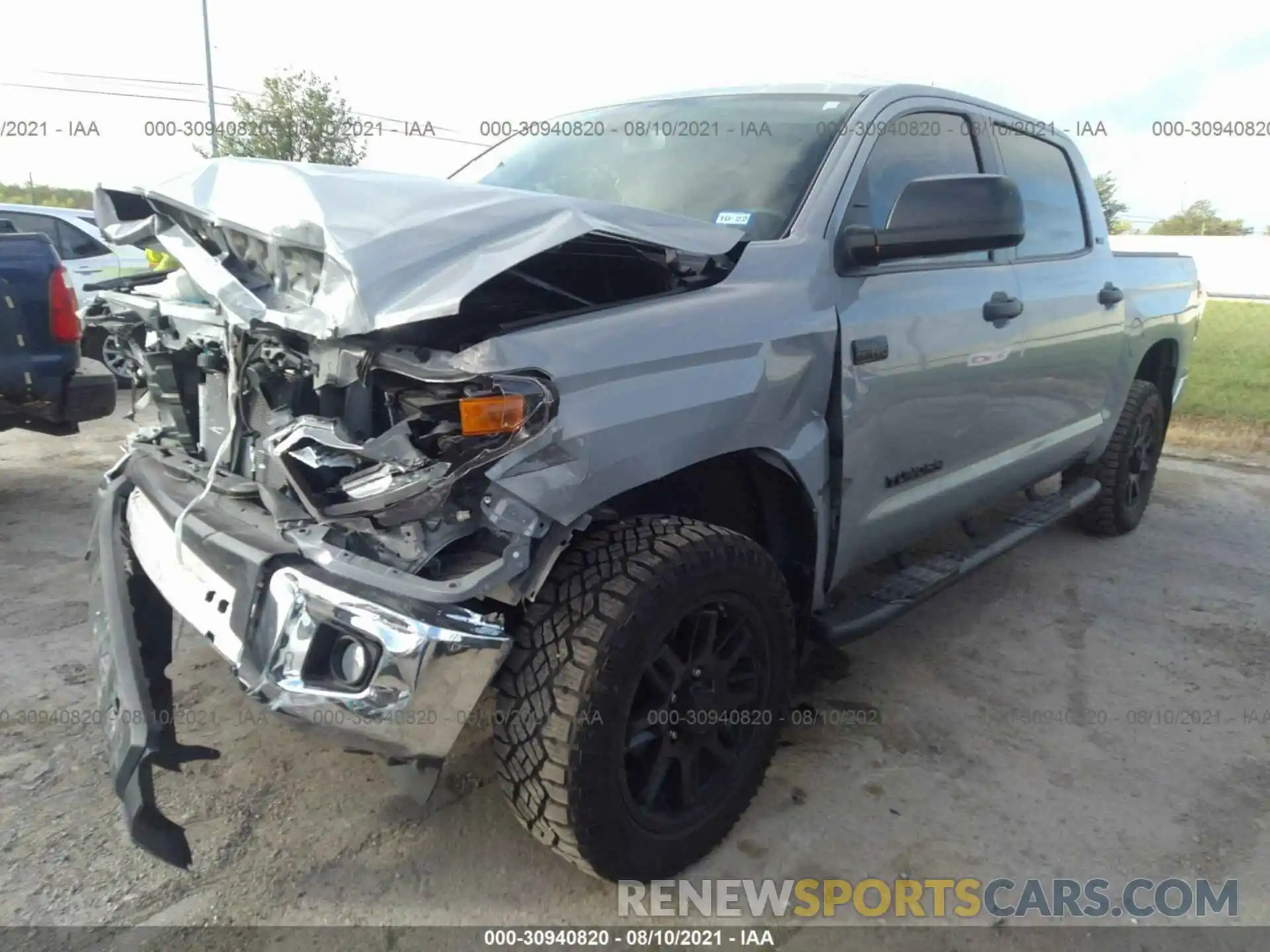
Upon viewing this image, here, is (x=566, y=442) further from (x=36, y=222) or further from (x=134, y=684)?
(x=36, y=222)

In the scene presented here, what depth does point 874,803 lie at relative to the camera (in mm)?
2635

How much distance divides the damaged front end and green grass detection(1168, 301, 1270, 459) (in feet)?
24.6

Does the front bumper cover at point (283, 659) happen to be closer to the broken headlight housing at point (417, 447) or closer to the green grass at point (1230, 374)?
the broken headlight housing at point (417, 447)

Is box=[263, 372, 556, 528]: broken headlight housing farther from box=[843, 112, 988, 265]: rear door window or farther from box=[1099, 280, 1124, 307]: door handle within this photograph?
box=[1099, 280, 1124, 307]: door handle

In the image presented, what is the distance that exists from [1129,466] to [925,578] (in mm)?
2426

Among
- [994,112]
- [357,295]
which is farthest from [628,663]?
[994,112]

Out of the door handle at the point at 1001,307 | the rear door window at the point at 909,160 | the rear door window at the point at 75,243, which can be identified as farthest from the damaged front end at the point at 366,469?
the rear door window at the point at 75,243

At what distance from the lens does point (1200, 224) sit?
187 feet

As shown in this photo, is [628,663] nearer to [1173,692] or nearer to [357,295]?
→ [357,295]

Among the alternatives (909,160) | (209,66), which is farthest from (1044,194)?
(209,66)

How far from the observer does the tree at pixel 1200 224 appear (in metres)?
56.2

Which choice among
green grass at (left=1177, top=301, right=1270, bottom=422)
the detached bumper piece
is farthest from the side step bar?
green grass at (left=1177, top=301, right=1270, bottom=422)

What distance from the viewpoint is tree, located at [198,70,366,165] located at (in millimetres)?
18359

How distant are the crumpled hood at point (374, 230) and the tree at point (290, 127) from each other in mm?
17304
